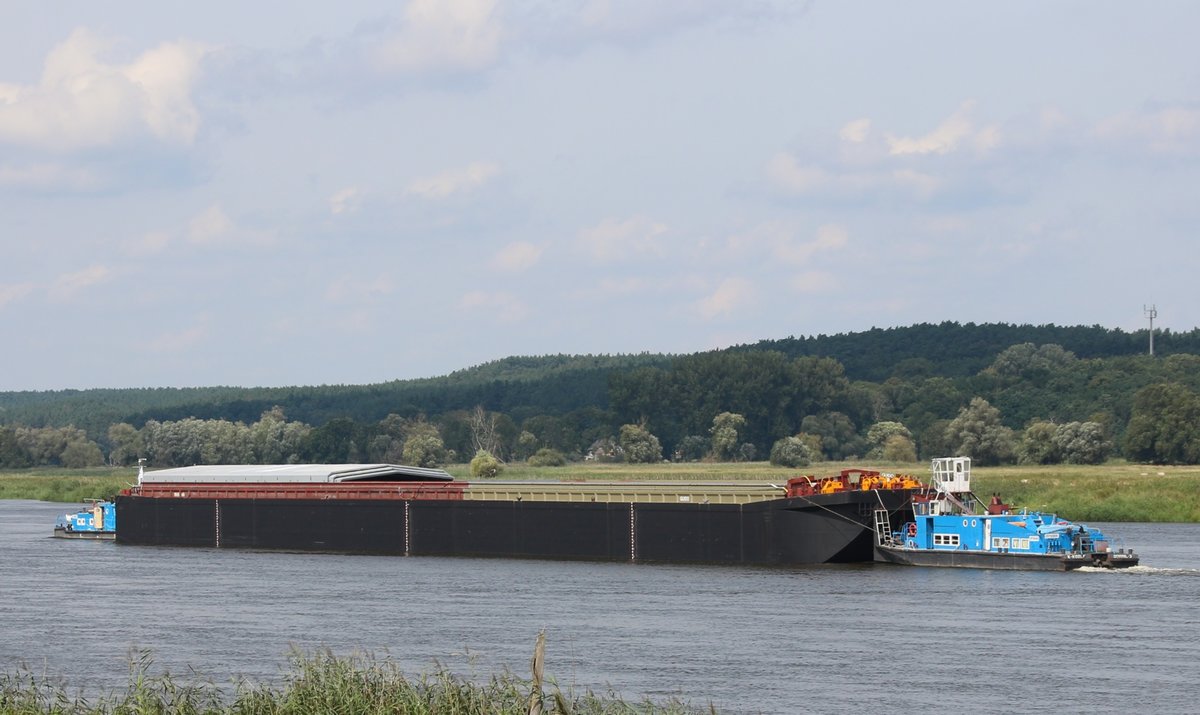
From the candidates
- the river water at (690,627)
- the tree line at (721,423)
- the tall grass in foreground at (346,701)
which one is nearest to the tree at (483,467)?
the tree line at (721,423)

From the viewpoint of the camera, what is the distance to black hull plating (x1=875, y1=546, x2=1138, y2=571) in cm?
4956

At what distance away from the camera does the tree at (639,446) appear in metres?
136

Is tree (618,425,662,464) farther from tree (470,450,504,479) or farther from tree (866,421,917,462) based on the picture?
tree (470,450,504,479)

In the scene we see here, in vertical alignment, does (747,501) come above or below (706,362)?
below

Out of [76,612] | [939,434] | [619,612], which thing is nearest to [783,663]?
[619,612]

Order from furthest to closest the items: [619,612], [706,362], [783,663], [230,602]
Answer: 1. [706,362]
2. [230,602]
3. [619,612]
4. [783,663]

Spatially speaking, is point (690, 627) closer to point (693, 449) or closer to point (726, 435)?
point (726, 435)

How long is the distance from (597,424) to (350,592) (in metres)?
104

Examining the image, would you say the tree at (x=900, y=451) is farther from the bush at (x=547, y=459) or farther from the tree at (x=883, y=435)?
the bush at (x=547, y=459)

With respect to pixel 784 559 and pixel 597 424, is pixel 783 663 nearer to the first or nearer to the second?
pixel 784 559

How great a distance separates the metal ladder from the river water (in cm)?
159

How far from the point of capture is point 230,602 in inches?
1887

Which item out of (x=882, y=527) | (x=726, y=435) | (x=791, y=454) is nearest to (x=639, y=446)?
(x=726, y=435)

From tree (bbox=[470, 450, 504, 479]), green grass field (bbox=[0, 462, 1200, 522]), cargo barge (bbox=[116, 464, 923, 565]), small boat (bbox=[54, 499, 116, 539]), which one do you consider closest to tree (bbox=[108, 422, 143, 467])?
green grass field (bbox=[0, 462, 1200, 522])
